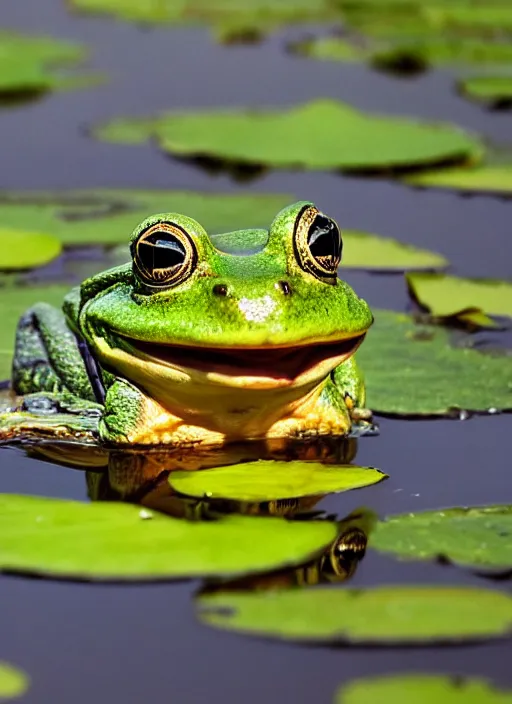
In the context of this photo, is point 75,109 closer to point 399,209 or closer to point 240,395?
point 399,209

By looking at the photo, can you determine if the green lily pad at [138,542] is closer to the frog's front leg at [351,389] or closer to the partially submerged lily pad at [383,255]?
the frog's front leg at [351,389]

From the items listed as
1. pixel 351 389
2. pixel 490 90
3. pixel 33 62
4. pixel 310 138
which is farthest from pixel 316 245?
pixel 33 62

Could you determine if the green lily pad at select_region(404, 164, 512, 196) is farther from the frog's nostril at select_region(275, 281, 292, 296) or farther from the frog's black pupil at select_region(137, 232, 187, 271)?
the frog's nostril at select_region(275, 281, 292, 296)

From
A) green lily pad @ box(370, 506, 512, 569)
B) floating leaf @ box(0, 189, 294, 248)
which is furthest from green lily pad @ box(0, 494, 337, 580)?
floating leaf @ box(0, 189, 294, 248)

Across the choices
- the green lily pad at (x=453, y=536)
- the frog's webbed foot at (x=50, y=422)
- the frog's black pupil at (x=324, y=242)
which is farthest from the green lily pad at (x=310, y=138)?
the green lily pad at (x=453, y=536)

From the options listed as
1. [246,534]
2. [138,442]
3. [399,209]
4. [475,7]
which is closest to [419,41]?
[475,7]
